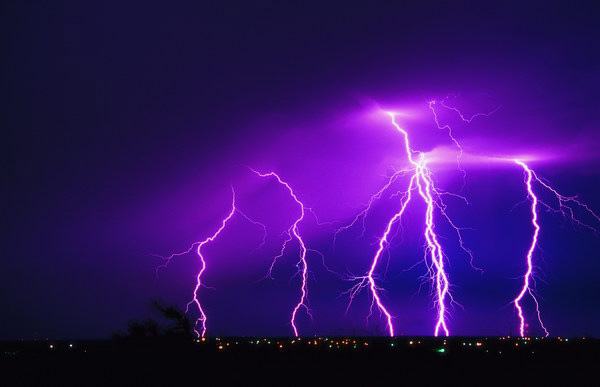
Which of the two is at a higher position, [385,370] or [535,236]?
[535,236]

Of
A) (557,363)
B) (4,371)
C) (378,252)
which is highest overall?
→ (378,252)

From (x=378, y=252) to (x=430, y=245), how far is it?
181 cm

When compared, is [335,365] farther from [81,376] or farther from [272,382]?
[81,376]

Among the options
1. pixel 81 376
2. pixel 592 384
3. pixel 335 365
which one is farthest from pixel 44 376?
pixel 592 384

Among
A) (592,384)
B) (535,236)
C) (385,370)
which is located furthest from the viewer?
(535,236)

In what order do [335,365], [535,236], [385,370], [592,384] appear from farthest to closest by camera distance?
[535,236] → [335,365] → [385,370] → [592,384]

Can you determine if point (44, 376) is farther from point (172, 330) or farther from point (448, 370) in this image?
point (448, 370)

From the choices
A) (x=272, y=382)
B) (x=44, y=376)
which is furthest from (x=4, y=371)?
(x=272, y=382)

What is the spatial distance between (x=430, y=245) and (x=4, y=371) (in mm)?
12933

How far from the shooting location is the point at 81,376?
38.2 ft

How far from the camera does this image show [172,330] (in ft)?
50.3

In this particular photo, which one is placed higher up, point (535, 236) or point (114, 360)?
point (535, 236)

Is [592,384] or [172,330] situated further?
[172,330]

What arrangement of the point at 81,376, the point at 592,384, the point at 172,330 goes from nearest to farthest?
the point at 592,384 < the point at 81,376 < the point at 172,330
